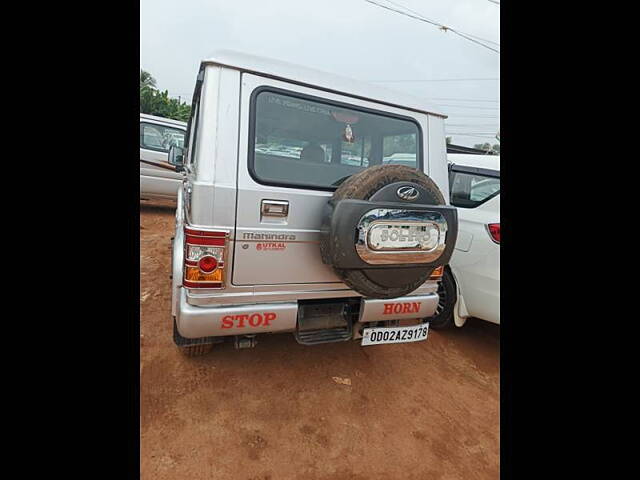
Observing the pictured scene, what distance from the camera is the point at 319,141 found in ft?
7.63

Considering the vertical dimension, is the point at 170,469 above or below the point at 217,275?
below

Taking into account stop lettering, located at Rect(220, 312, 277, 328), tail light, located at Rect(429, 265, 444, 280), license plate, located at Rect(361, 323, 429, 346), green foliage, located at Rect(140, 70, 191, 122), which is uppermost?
green foliage, located at Rect(140, 70, 191, 122)

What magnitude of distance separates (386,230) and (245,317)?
3.24 feet

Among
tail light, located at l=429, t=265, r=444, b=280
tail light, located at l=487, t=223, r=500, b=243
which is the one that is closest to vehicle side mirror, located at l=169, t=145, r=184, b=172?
tail light, located at l=429, t=265, r=444, b=280

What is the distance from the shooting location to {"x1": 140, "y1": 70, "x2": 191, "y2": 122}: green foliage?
1767cm

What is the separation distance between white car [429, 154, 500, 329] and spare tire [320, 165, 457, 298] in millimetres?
1101

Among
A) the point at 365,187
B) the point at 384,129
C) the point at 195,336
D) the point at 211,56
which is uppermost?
the point at 211,56

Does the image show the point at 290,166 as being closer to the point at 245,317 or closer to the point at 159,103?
the point at 245,317

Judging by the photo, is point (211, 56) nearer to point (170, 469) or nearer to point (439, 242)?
point (439, 242)

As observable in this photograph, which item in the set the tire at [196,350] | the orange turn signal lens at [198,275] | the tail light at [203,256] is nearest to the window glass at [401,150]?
the tail light at [203,256]

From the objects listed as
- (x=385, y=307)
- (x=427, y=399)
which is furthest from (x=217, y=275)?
(x=427, y=399)

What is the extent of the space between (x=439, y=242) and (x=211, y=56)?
5.71 ft

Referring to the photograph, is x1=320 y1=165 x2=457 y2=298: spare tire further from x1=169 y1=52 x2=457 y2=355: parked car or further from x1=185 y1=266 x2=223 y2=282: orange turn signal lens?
x1=185 y1=266 x2=223 y2=282: orange turn signal lens
